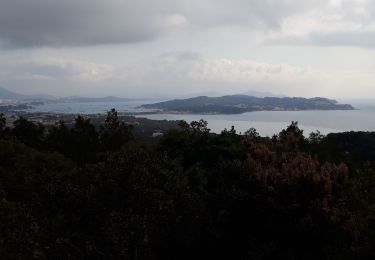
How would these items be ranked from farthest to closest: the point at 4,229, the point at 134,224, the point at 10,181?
the point at 10,181 → the point at 4,229 → the point at 134,224

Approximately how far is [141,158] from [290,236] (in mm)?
2632

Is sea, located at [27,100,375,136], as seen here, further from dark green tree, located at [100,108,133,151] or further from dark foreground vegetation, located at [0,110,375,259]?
dark foreground vegetation, located at [0,110,375,259]

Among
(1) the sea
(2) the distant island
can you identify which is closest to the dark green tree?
(1) the sea

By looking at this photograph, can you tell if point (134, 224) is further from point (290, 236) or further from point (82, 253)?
point (290, 236)

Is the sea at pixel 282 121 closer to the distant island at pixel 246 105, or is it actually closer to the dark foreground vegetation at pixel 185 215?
the distant island at pixel 246 105

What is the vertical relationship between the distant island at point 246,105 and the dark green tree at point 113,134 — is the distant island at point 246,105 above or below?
above

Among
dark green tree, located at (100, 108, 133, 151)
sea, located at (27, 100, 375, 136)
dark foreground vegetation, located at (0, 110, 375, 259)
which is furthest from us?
sea, located at (27, 100, 375, 136)

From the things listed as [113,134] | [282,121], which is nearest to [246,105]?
[282,121]

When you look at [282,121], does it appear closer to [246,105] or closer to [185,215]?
[246,105]

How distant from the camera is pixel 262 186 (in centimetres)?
722

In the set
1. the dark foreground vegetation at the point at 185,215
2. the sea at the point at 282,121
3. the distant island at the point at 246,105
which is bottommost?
the sea at the point at 282,121

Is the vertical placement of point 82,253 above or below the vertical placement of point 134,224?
below

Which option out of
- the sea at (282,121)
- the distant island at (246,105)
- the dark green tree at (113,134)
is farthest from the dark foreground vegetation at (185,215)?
the distant island at (246,105)

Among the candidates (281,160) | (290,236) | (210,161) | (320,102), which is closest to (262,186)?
(290,236)
